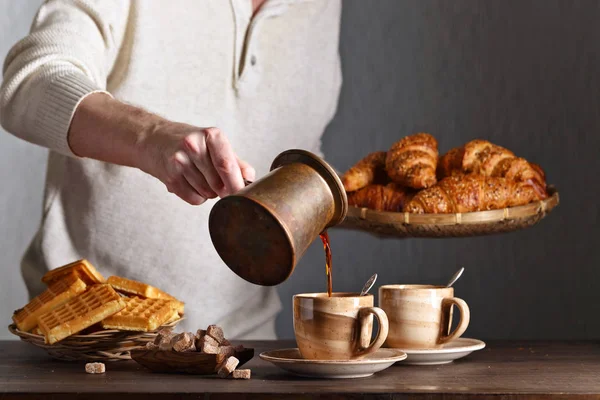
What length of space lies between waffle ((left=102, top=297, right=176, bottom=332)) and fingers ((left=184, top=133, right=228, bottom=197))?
278mm

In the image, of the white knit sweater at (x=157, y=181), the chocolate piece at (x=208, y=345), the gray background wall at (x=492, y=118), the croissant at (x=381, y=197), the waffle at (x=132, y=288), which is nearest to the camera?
the chocolate piece at (x=208, y=345)

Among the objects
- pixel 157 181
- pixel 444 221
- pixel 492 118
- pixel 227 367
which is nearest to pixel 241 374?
pixel 227 367

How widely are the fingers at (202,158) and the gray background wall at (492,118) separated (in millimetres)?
1486

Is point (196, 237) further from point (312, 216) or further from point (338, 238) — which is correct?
point (312, 216)

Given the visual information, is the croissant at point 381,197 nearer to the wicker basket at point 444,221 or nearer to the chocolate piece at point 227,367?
the wicker basket at point 444,221

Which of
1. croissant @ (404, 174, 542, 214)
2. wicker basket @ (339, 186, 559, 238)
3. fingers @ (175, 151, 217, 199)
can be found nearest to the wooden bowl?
fingers @ (175, 151, 217, 199)

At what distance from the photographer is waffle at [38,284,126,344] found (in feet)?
4.06

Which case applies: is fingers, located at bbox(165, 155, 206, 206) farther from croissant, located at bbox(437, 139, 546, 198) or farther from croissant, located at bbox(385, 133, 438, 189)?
croissant, located at bbox(437, 139, 546, 198)

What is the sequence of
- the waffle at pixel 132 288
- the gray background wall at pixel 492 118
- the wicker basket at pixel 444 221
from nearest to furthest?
the waffle at pixel 132 288
the wicker basket at pixel 444 221
the gray background wall at pixel 492 118

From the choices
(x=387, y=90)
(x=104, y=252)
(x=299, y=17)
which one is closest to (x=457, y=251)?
(x=387, y=90)

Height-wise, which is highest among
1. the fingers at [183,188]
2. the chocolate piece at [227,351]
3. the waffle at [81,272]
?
the fingers at [183,188]

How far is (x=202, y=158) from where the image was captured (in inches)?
→ 43.5

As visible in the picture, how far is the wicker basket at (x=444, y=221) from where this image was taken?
155 centimetres

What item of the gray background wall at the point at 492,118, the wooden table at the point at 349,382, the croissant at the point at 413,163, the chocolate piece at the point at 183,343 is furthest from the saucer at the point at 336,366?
the gray background wall at the point at 492,118
